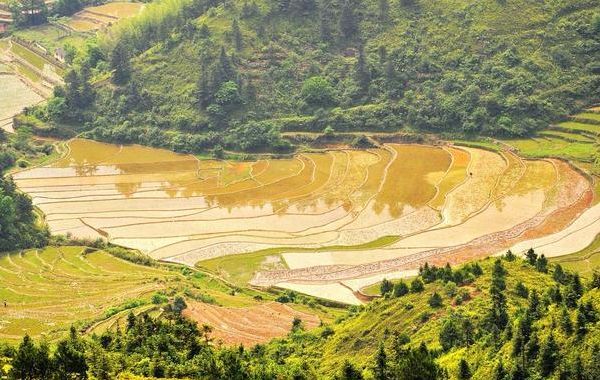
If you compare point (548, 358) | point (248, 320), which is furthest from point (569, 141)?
point (548, 358)

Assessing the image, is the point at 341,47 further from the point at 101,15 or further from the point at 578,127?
the point at 101,15

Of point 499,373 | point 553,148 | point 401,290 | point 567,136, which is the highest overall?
point 499,373

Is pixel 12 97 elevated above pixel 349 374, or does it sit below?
above

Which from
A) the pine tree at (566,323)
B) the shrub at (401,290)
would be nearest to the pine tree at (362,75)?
the shrub at (401,290)

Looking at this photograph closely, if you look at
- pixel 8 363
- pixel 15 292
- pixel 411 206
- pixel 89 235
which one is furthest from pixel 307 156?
pixel 8 363

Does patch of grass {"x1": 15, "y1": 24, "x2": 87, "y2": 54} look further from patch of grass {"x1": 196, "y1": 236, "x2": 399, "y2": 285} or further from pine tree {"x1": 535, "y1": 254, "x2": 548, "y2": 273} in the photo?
pine tree {"x1": 535, "y1": 254, "x2": 548, "y2": 273}

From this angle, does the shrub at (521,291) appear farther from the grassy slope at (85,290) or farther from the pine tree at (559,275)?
the grassy slope at (85,290)
